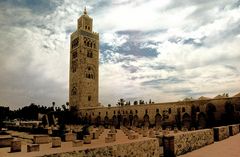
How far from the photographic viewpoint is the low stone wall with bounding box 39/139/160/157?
552 cm

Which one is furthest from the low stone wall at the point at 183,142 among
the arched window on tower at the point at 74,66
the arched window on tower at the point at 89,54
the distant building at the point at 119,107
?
the arched window on tower at the point at 74,66

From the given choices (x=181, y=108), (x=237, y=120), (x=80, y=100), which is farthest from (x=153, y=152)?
(x=80, y=100)

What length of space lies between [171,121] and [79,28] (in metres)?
Answer: 34.3

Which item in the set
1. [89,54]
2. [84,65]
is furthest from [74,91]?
[89,54]

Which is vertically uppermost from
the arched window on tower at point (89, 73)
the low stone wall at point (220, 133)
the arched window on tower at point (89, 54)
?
the arched window on tower at point (89, 54)

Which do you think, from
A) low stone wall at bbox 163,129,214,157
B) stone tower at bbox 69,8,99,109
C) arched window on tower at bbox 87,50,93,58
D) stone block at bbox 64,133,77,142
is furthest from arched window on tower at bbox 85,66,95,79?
low stone wall at bbox 163,129,214,157

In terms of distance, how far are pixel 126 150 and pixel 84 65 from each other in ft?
163

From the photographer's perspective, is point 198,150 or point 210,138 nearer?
point 198,150

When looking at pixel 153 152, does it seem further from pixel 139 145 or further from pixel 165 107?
pixel 165 107

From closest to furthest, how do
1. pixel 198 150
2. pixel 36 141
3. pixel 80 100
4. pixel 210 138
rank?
pixel 198 150 < pixel 210 138 < pixel 36 141 < pixel 80 100

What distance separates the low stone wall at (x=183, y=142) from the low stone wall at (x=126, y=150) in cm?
101

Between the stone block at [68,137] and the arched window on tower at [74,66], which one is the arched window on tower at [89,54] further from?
the stone block at [68,137]

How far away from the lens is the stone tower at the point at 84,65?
54375 mm

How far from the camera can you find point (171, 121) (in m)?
32.1
